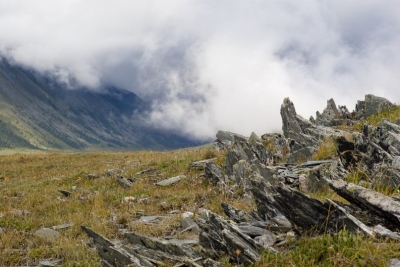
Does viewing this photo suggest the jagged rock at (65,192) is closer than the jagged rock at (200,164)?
Yes

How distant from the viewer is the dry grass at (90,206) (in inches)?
430

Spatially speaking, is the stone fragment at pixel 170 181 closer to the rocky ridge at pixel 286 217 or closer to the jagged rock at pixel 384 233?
the rocky ridge at pixel 286 217

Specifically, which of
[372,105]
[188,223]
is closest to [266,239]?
[188,223]

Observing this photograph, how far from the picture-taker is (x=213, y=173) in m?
19.3

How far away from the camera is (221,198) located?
15.1 metres

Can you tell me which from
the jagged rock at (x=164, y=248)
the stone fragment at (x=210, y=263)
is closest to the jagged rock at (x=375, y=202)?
the stone fragment at (x=210, y=263)

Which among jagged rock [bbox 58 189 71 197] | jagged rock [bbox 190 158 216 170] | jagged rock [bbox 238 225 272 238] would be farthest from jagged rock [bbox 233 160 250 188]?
jagged rock [bbox 58 189 71 197]

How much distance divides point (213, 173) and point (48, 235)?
9108 millimetres

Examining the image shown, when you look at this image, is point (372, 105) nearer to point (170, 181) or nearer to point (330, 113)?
point (330, 113)

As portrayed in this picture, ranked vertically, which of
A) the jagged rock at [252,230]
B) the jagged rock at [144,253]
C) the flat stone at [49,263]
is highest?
the jagged rock at [252,230]

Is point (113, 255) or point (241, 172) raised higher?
point (241, 172)

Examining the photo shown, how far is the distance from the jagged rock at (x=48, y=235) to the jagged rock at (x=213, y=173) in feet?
27.3

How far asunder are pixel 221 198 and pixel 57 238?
6395mm

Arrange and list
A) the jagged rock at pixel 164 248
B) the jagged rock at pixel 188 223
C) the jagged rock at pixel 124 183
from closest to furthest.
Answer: the jagged rock at pixel 164 248 < the jagged rock at pixel 188 223 < the jagged rock at pixel 124 183
